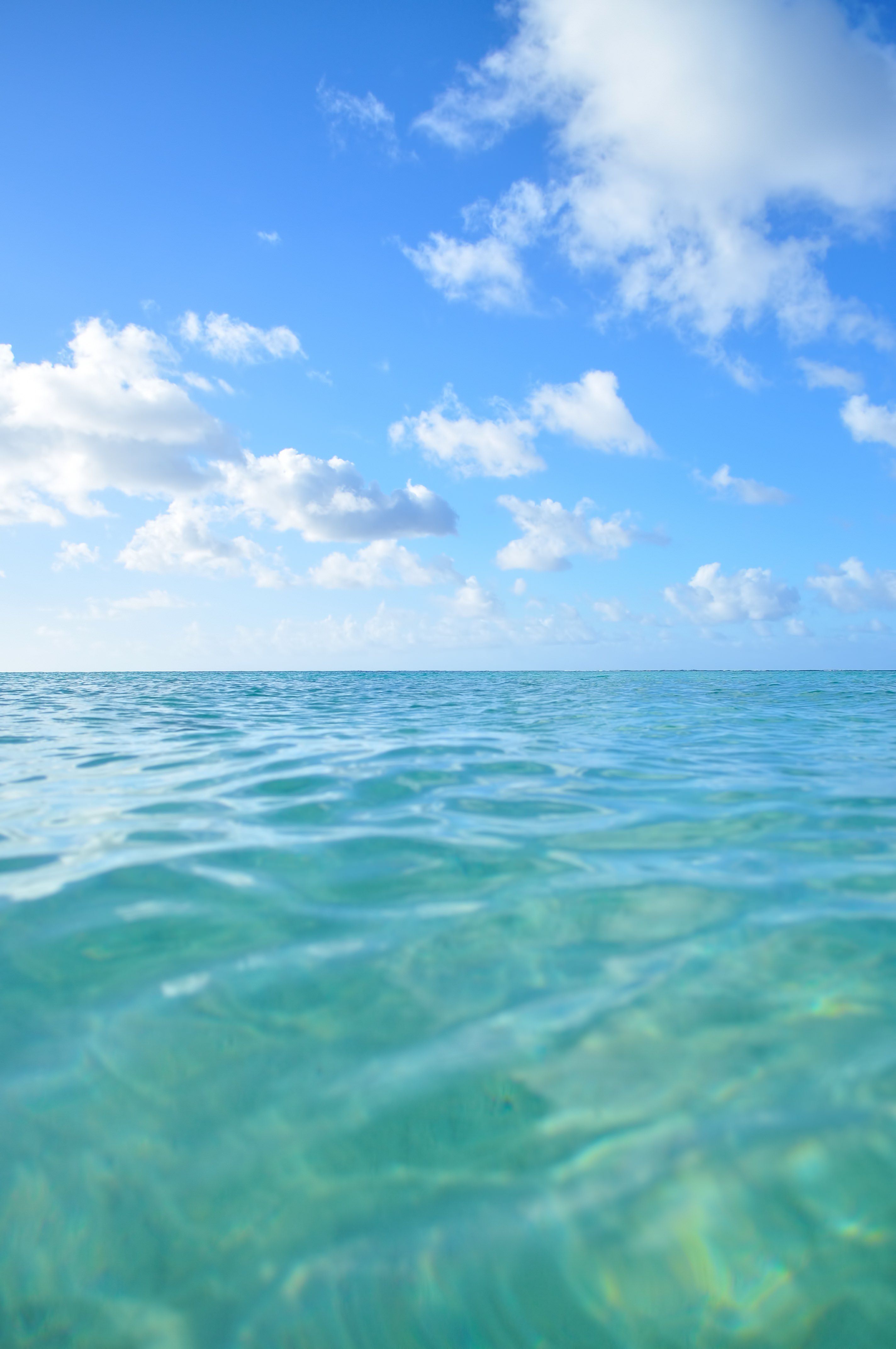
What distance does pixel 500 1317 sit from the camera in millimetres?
1452

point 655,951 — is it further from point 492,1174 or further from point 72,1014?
point 72,1014

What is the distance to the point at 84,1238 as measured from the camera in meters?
1.61

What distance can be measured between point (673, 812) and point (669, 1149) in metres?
3.74

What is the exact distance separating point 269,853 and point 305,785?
2.19 m

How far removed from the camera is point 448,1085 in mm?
2064

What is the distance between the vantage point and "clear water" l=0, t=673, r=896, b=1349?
1489mm

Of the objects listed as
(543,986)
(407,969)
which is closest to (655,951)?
(543,986)

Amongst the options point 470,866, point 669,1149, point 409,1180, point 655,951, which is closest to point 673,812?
point 470,866

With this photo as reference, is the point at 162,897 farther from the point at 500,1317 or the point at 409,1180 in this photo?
the point at 500,1317

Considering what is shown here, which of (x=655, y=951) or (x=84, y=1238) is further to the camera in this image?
(x=655, y=951)

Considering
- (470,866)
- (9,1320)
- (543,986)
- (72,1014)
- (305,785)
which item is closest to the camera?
(9,1320)

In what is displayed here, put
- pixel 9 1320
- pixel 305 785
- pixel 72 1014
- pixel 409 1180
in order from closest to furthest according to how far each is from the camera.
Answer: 1. pixel 9 1320
2. pixel 409 1180
3. pixel 72 1014
4. pixel 305 785

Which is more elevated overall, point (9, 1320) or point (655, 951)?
point (655, 951)

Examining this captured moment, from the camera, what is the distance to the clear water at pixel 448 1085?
1489 millimetres
